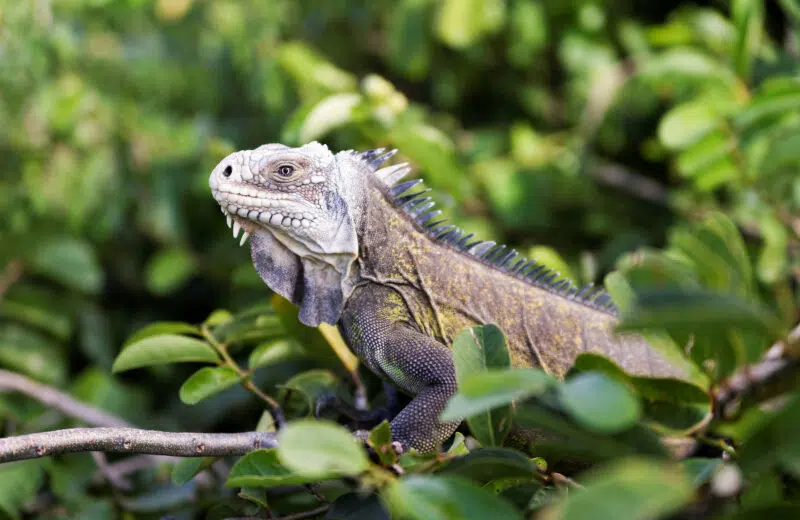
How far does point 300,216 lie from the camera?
2350mm

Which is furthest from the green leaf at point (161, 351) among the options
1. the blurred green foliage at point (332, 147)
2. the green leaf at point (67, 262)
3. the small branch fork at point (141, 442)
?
the green leaf at point (67, 262)

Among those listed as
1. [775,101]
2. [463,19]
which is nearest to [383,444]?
[775,101]

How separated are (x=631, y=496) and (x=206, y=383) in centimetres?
148

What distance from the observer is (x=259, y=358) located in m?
2.35

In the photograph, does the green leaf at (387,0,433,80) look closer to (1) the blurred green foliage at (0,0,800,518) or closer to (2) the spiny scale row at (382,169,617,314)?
(1) the blurred green foliage at (0,0,800,518)

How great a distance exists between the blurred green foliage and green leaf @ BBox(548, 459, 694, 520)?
0.36 m

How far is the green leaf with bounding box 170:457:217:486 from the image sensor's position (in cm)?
197

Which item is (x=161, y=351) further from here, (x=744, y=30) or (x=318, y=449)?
(x=744, y=30)

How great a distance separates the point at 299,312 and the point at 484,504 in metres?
1.27

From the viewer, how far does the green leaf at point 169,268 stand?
4.40 m

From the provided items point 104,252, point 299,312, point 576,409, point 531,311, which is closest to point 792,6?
point 531,311

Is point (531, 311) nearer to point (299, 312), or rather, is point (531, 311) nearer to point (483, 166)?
point (299, 312)

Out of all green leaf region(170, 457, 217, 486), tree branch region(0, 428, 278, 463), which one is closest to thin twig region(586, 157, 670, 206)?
green leaf region(170, 457, 217, 486)

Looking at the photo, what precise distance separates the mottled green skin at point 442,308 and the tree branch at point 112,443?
579 mm
